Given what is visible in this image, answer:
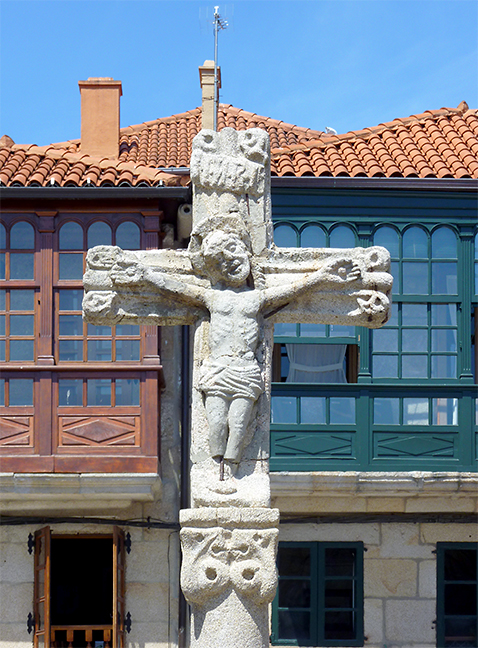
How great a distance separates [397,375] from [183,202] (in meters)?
3.20

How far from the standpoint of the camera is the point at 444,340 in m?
13.2

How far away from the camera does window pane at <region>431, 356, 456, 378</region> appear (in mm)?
13148

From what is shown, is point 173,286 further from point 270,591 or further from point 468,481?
point 468,481

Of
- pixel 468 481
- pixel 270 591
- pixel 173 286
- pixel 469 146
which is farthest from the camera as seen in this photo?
pixel 469 146

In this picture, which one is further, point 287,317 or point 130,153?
point 130,153

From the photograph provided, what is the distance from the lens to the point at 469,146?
1393 cm

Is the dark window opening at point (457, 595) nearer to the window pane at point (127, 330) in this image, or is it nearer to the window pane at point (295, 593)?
the window pane at point (295, 593)

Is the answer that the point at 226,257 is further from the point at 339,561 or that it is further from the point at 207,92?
the point at 207,92

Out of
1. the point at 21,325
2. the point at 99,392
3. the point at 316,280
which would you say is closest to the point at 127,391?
the point at 99,392

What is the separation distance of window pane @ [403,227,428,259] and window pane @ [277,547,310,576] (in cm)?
367

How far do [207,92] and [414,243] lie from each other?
3.93m

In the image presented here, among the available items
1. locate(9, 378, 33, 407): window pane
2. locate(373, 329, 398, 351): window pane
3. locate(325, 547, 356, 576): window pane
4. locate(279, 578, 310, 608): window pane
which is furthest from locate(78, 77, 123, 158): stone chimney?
locate(279, 578, 310, 608): window pane

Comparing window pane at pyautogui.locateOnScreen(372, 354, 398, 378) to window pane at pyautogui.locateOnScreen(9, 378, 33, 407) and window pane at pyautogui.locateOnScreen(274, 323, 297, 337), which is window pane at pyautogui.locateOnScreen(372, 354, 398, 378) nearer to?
window pane at pyautogui.locateOnScreen(274, 323, 297, 337)

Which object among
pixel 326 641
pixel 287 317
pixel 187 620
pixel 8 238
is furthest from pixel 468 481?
pixel 287 317
